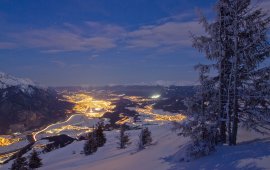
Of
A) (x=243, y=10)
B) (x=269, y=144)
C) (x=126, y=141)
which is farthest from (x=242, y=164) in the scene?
(x=126, y=141)

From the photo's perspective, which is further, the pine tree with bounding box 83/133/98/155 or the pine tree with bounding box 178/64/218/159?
the pine tree with bounding box 83/133/98/155

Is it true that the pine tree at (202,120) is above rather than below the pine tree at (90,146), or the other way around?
above

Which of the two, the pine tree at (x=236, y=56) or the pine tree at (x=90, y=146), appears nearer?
the pine tree at (x=236, y=56)

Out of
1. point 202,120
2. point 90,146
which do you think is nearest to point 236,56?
point 202,120

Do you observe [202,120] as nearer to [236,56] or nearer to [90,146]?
[236,56]

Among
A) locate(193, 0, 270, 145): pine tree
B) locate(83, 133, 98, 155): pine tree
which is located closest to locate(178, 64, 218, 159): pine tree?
locate(193, 0, 270, 145): pine tree

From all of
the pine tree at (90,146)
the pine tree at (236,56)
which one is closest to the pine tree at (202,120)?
the pine tree at (236,56)

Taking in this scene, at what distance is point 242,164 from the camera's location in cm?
1327

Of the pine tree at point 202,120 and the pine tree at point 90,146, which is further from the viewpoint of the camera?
the pine tree at point 90,146

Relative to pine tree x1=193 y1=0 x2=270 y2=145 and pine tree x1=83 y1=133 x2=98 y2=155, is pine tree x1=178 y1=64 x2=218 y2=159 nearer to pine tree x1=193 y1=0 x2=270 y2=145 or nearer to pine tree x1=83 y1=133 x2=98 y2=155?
pine tree x1=193 y1=0 x2=270 y2=145

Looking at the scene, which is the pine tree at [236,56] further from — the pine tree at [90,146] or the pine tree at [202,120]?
the pine tree at [90,146]

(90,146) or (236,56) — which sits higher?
(236,56)

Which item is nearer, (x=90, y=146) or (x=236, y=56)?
(x=236, y=56)

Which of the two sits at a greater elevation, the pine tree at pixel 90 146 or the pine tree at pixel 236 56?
the pine tree at pixel 236 56
